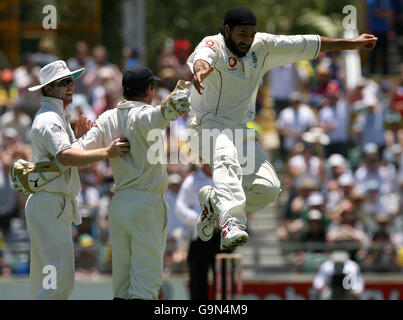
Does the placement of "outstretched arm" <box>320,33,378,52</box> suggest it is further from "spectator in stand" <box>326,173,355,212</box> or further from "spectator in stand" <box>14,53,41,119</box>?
"spectator in stand" <box>14,53,41,119</box>

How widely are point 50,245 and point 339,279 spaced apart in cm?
568

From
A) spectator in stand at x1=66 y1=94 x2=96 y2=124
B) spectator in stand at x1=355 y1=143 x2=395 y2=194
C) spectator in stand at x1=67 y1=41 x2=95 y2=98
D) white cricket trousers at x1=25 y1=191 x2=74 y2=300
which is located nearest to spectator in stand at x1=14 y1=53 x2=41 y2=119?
spectator in stand at x1=67 y1=41 x2=95 y2=98

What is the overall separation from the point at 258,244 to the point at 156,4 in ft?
42.9

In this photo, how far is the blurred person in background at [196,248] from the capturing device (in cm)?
1348

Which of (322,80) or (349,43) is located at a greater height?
(349,43)

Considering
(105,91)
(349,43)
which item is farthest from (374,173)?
(349,43)

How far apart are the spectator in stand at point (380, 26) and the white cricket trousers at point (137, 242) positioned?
A: 12.9 meters

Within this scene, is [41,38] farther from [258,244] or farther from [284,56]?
[284,56]

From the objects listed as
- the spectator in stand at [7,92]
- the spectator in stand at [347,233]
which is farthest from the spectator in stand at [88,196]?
the spectator in stand at [347,233]

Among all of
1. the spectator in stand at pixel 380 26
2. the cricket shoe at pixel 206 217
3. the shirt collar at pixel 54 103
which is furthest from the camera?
the spectator in stand at pixel 380 26

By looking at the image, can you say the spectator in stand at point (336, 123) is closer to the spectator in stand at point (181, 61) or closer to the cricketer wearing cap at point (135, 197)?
the spectator in stand at point (181, 61)

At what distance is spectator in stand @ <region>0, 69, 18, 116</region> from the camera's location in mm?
18094

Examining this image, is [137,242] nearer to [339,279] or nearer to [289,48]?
[289,48]

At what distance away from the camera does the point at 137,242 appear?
9.04 m
